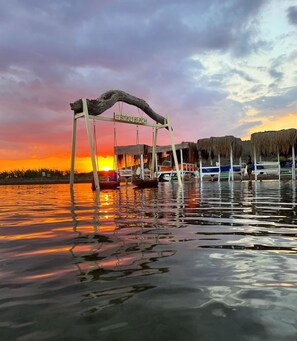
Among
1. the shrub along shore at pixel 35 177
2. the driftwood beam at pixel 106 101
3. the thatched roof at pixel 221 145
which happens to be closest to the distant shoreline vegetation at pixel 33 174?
the shrub along shore at pixel 35 177

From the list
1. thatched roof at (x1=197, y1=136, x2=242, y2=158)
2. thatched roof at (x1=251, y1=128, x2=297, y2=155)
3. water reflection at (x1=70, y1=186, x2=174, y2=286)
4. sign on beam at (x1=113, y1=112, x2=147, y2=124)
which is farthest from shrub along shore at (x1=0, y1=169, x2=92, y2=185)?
water reflection at (x1=70, y1=186, x2=174, y2=286)

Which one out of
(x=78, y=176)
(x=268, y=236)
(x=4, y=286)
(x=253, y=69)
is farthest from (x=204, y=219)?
(x=78, y=176)

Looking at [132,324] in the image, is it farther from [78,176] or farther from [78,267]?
[78,176]

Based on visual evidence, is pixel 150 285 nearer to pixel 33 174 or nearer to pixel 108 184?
pixel 108 184

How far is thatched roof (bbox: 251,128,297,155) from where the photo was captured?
24297 mm

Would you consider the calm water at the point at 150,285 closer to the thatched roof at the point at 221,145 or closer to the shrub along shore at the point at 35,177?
the thatched roof at the point at 221,145

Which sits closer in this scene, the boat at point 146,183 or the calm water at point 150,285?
the calm water at point 150,285

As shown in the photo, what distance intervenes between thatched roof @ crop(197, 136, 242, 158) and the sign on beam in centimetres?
1019

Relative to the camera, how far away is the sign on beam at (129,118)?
16312 mm

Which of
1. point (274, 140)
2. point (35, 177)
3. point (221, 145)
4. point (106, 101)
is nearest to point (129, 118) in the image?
point (106, 101)

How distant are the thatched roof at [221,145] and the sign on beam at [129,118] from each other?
33.4ft

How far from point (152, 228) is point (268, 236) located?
1288 millimetres

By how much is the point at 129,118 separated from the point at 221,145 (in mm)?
11766

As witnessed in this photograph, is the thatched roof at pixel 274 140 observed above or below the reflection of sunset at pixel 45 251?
above
